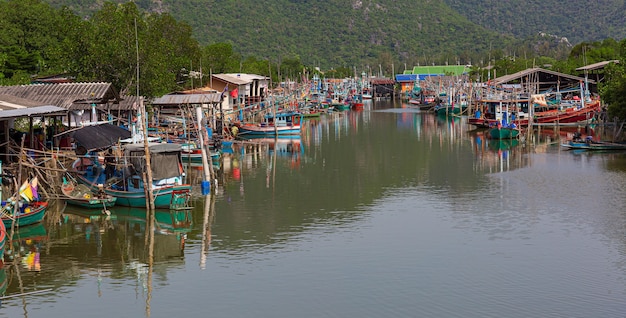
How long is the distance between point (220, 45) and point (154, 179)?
6523cm

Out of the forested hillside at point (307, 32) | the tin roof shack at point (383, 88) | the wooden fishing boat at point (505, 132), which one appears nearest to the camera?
the wooden fishing boat at point (505, 132)

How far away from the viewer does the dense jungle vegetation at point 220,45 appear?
5022 centimetres

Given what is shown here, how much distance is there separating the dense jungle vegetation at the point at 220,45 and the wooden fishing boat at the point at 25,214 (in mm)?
11334

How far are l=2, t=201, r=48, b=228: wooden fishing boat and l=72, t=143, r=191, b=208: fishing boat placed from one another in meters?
3.05

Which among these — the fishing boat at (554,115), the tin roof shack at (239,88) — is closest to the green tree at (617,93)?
the fishing boat at (554,115)

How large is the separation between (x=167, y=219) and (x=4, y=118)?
7.01 meters

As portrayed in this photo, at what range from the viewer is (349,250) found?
27.5 meters

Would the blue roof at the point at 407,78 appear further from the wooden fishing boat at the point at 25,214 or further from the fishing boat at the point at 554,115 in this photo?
the wooden fishing boat at the point at 25,214

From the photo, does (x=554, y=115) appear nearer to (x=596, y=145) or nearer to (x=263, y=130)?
(x=596, y=145)

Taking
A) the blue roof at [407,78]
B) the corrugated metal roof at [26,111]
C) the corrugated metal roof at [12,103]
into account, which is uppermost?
the blue roof at [407,78]

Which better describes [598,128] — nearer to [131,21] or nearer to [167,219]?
[131,21]

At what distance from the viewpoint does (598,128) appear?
67062 millimetres

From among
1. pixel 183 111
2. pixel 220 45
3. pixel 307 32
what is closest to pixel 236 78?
pixel 220 45

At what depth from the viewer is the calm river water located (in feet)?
72.5
